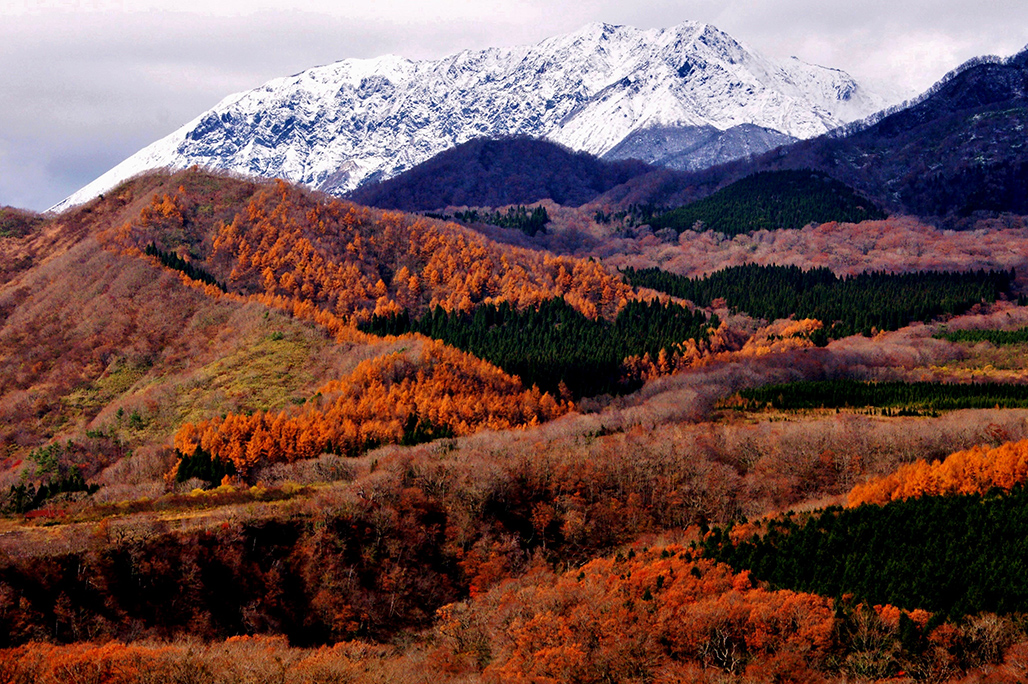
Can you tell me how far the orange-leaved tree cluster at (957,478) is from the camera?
131 metres

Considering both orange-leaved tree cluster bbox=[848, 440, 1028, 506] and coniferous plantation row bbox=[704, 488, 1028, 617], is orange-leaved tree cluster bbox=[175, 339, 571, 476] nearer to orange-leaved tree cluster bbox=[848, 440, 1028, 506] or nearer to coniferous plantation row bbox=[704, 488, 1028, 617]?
coniferous plantation row bbox=[704, 488, 1028, 617]

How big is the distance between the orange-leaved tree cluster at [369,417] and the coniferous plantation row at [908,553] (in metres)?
67.5

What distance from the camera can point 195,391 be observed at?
18188cm

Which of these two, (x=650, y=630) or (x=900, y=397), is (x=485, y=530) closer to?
(x=650, y=630)

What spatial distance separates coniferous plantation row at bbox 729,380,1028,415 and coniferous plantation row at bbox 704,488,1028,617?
59.1m

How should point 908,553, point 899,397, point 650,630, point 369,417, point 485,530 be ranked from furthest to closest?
point 899,397 → point 369,417 → point 485,530 → point 908,553 → point 650,630

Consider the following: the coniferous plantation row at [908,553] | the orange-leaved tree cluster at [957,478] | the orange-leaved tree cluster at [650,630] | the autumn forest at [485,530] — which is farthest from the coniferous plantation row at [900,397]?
the orange-leaved tree cluster at [650,630]

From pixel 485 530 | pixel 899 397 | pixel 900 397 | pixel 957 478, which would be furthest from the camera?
pixel 899 397

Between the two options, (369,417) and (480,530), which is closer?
(480,530)

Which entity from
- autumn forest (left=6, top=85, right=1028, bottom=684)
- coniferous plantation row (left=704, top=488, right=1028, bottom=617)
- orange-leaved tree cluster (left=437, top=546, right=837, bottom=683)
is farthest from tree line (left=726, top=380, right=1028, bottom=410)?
orange-leaved tree cluster (left=437, top=546, right=837, bottom=683)

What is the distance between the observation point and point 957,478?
134 meters

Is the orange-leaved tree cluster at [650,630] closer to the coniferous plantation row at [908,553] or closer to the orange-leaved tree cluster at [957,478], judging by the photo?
the coniferous plantation row at [908,553]

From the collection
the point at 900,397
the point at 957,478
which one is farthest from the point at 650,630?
the point at 900,397

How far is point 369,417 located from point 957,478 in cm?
10009
